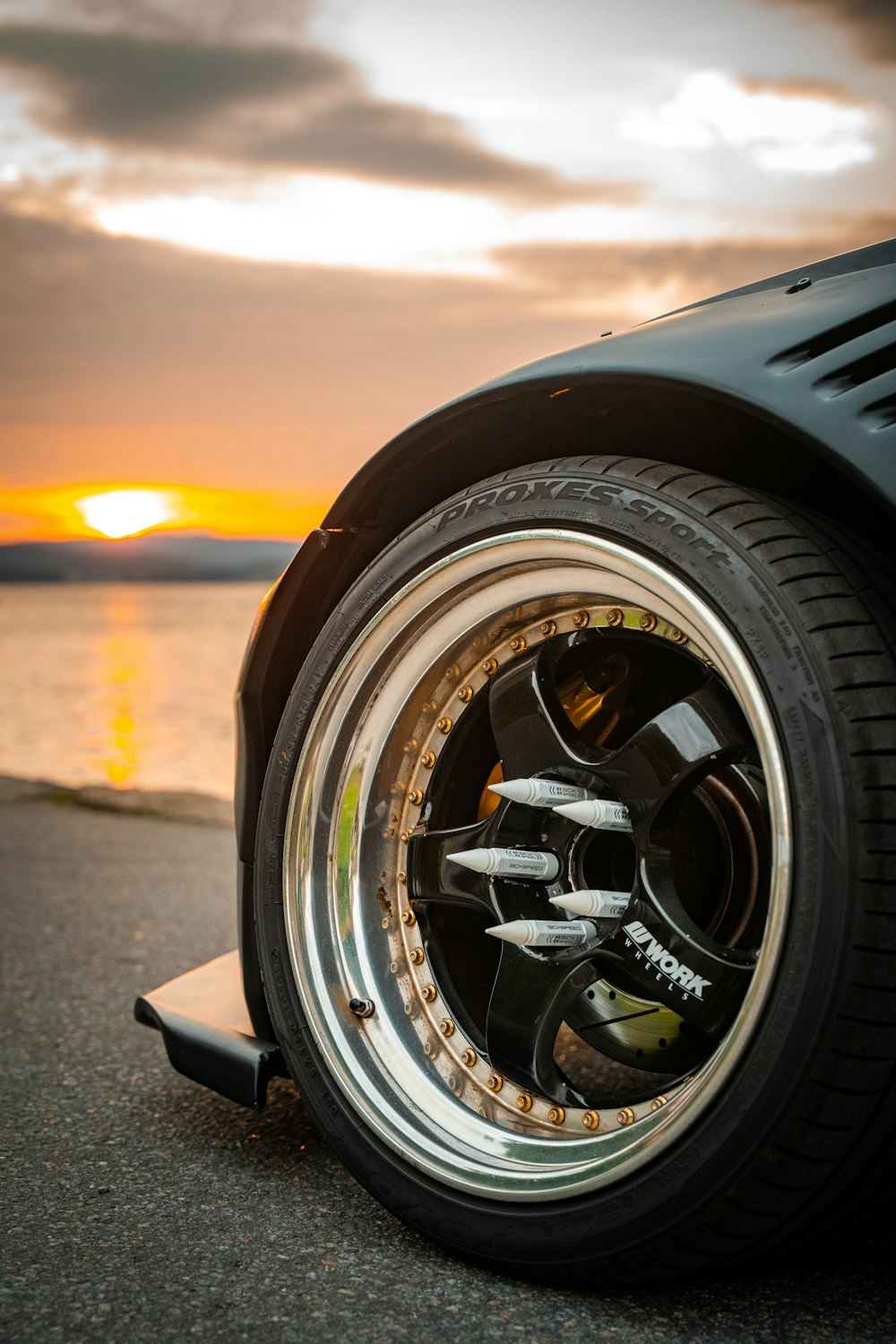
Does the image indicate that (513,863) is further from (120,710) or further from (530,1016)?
(120,710)

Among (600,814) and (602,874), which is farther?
(602,874)

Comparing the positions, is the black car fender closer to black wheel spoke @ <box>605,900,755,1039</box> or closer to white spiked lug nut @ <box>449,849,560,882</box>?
white spiked lug nut @ <box>449,849,560,882</box>

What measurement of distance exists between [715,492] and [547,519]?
0.23m

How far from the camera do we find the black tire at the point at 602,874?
122 centimetres

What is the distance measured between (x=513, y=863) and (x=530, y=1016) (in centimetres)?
22

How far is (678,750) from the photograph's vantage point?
4.94ft

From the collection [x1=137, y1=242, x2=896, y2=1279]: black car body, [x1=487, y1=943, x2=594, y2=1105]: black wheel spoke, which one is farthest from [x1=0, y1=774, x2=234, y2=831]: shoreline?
[x1=487, y1=943, x2=594, y2=1105]: black wheel spoke

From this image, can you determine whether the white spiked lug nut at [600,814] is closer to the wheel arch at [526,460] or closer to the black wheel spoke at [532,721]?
the black wheel spoke at [532,721]

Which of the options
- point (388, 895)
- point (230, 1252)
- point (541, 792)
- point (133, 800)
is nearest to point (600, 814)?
point (541, 792)

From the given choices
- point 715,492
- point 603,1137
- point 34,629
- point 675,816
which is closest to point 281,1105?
point 603,1137

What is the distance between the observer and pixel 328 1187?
1736 mm

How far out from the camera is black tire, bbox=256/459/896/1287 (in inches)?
48.0

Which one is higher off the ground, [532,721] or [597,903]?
[532,721]

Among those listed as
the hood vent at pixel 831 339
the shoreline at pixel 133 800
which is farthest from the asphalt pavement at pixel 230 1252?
the shoreline at pixel 133 800
